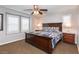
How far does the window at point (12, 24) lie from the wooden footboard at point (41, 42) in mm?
1443

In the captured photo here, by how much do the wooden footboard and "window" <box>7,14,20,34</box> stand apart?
4.74ft

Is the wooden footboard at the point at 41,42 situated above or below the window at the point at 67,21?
below

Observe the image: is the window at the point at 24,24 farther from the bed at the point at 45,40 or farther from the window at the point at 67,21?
the window at the point at 67,21

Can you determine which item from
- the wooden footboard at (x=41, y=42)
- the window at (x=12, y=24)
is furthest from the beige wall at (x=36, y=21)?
the wooden footboard at (x=41, y=42)

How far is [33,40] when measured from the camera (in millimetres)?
4797

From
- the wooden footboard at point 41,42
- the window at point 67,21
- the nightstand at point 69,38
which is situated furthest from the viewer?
the window at point 67,21

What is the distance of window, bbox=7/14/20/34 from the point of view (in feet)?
17.9

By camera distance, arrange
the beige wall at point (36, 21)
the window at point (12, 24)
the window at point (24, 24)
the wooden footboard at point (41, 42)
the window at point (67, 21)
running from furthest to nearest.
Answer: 1. the beige wall at point (36, 21)
2. the window at point (24, 24)
3. the window at point (67, 21)
4. the window at point (12, 24)
5. the wooden footboard at point (41, 42)

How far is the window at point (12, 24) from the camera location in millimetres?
5453

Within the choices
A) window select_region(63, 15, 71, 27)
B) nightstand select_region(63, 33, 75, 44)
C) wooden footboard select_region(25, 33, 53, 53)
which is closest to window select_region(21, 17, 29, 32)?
wooden footboard select_region(25, 33, 53, 53)

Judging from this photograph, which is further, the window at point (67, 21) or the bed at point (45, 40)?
the window at point (67, 21)
